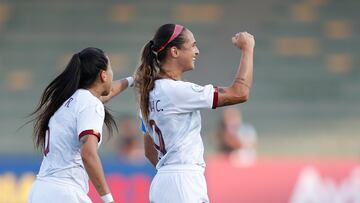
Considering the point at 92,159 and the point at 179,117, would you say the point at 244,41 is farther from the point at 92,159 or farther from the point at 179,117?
the point at 92,159

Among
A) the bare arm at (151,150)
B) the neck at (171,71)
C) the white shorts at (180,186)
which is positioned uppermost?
the neck at (171,71)

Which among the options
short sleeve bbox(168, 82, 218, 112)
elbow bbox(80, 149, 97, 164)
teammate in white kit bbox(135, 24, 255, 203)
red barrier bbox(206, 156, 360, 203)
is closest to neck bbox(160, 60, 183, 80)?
teammate in white kit bbox(135, 24, 255, 203)

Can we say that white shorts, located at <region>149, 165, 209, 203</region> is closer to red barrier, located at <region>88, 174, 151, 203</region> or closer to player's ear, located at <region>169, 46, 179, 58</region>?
player's ear, located at <region>169, 46, 179, 58</region>

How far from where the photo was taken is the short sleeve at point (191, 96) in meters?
5.75

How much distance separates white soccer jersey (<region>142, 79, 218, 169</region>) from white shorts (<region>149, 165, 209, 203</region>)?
0.05 m

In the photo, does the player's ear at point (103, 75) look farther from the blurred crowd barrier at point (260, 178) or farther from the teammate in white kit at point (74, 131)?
the blurred crowd barrier at point (260, 178)

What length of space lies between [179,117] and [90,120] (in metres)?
0.55

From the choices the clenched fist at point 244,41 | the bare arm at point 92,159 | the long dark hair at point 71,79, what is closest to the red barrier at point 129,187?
the long dark hair at point 71,79

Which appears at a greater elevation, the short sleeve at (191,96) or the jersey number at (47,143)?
the short sleeve at (191,96)

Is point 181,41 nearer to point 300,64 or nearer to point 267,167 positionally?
point 267,167

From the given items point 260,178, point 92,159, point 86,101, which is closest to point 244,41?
point 86,101

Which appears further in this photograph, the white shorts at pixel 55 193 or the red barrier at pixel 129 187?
the red barrier at pixel 129 187

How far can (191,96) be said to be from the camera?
19.0 feet

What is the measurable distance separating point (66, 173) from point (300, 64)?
41.0 feet
